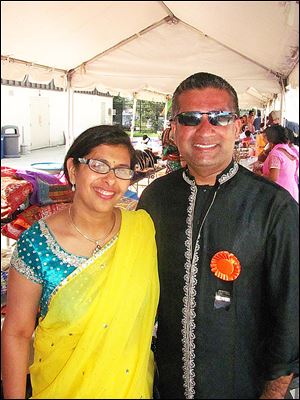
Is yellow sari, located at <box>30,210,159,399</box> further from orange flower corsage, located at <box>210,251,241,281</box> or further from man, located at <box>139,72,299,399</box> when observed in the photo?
orange flower corsage, located at <box>210,251,241,281</box>

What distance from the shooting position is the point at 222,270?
98 centimetres

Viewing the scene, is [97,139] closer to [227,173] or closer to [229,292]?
[227,173]

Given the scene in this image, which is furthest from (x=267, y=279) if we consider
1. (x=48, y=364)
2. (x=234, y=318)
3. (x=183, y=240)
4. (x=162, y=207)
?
(x=48, y=364)

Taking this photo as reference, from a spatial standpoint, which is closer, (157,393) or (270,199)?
(270,199)

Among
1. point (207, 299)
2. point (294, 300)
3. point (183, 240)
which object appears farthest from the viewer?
point (183, 240)

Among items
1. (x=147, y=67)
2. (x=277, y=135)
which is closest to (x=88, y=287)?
(x=277, y=135)

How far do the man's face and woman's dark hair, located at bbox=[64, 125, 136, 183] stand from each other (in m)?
0.17

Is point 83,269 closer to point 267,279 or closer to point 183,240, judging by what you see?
point 183,240

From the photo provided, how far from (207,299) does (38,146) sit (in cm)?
66

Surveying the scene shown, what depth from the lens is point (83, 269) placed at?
3.63ft

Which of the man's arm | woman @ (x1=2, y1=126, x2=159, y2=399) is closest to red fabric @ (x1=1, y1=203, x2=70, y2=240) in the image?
woman @ (x1=2, y1=126, x2=159, y2=399)

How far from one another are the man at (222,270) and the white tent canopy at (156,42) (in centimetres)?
25

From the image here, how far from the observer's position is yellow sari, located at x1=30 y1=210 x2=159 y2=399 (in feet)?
3.05

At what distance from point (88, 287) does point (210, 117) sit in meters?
0.60
